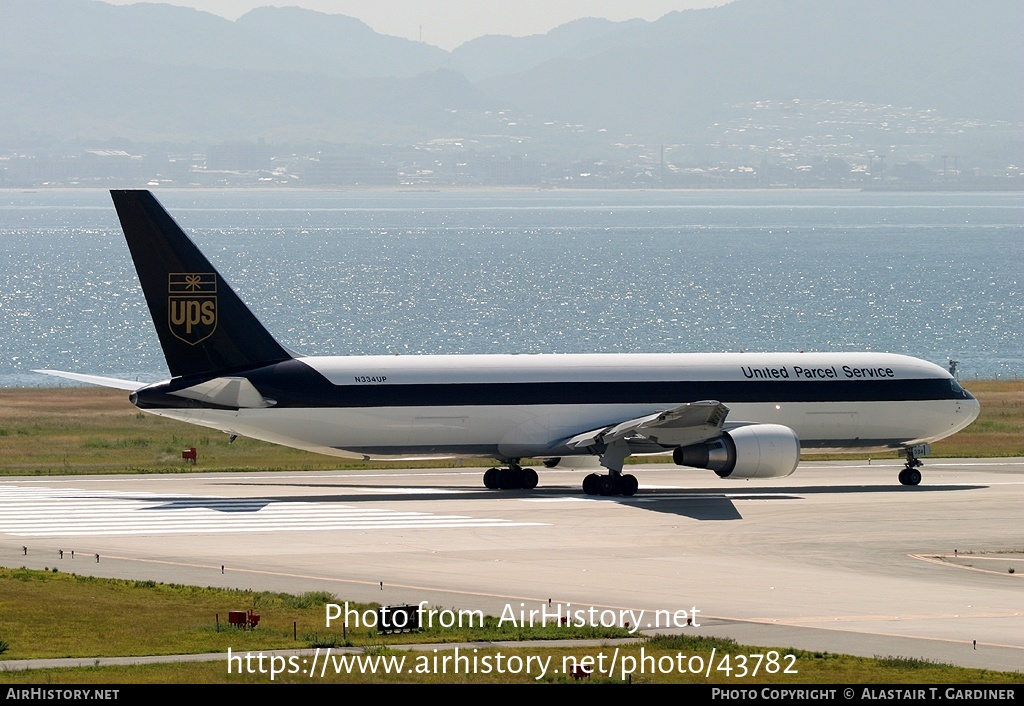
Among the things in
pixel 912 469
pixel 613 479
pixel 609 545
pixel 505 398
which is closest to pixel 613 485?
pixel 613 479

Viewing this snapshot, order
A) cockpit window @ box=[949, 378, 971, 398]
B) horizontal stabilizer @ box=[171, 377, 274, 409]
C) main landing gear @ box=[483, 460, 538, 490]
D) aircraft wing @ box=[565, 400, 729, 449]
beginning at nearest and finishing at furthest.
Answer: aircraft wing @ box=[565, 400, 729, 449] < horizontal stabilizer @ box=[171, 377, 274, 409] < main landing gear @ box=[483, 460, 538, 490] < cockpit window @ box=[949, 378, 971, 398]

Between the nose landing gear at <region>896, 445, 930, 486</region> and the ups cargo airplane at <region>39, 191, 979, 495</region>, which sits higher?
the ups cargo airplane at <region>39, 191, 979, 495</region>

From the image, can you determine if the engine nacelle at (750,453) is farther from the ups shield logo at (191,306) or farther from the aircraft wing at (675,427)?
the ups shield logo at (191,306)

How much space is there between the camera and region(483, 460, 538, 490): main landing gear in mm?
54094

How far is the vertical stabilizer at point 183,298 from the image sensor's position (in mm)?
49906

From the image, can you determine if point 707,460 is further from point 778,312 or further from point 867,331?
point 778,312

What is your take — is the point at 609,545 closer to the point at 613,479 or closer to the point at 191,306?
the point at 613,479

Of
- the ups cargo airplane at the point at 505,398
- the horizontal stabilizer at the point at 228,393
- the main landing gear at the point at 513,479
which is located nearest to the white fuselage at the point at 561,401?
the ups cargo airplane at the point at 505,398

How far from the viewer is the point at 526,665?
24.2m

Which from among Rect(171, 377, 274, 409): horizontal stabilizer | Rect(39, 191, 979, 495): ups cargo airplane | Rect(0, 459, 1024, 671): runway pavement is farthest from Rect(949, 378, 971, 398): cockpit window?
Rect(171, 377, 274, 409): horizontal stabilizer

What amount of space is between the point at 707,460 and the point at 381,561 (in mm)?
15930

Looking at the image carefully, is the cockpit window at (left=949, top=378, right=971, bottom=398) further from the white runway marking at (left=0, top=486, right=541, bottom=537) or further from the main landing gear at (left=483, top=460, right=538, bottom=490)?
the white runway marking at (left=0, top=486, right=541, bottom=537)

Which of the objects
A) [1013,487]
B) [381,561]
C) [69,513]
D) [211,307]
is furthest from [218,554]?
[1013,487]

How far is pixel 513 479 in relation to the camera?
5409 centimetres
